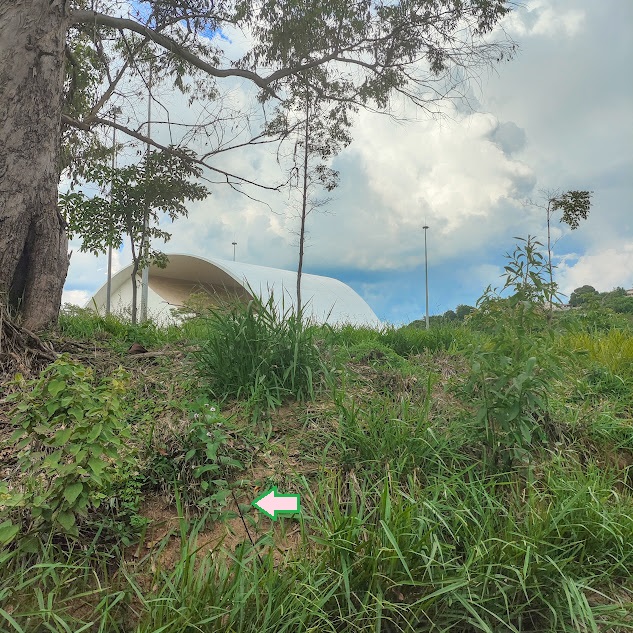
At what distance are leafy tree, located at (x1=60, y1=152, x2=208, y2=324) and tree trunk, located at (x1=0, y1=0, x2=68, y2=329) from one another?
4.24 m

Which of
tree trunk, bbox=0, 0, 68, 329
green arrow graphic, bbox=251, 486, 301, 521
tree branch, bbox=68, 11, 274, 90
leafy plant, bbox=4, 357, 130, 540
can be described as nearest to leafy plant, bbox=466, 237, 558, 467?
green arrow graphic, bbox=251, 486, 301, 521

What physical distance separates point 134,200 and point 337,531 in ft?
29.6

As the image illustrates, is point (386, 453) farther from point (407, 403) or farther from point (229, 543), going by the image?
point (229, 543)

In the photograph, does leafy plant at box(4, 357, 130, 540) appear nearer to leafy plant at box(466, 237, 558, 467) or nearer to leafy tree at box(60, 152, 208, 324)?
leafy plant at box(466, 237, 558, 467)

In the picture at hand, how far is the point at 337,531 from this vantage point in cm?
225

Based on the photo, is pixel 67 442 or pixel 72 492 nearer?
pixel 72 492

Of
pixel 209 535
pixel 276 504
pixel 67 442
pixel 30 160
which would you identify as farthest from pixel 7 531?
pixel 30 160

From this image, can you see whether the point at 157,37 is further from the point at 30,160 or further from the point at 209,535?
the point at 209,535

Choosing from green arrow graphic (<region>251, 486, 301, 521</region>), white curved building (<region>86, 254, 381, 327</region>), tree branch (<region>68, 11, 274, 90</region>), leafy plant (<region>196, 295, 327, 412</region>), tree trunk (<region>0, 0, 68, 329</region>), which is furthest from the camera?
white curved building (<region>86, 254, 381, 327</region>)

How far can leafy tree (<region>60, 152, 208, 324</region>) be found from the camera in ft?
31.6

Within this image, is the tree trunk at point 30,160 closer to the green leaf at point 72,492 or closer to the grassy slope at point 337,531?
the grassy slope at point 337,531

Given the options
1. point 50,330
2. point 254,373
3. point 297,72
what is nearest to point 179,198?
point 297,72

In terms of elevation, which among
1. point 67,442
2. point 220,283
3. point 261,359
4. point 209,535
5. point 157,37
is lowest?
point 209,535

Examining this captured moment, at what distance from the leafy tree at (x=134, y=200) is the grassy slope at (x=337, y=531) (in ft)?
21.9
